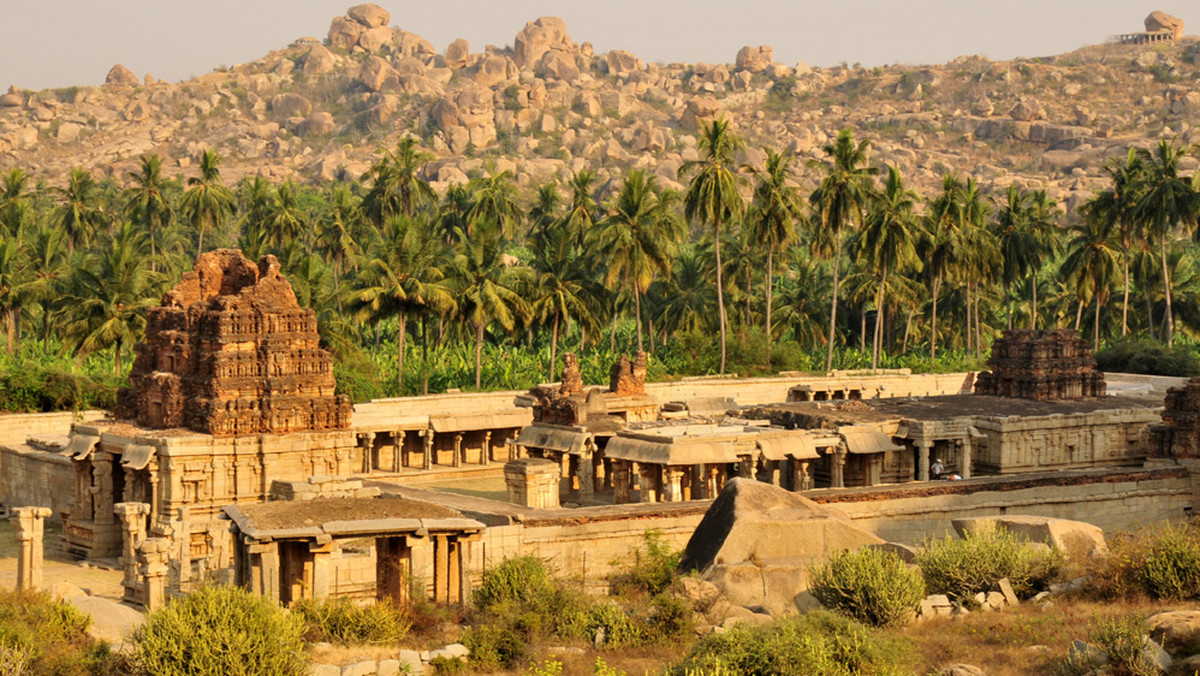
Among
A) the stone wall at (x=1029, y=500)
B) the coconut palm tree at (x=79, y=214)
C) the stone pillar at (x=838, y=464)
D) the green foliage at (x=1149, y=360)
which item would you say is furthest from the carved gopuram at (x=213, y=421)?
the coconut palm tree at (x=79, y=214)

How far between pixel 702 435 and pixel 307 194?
326 ft

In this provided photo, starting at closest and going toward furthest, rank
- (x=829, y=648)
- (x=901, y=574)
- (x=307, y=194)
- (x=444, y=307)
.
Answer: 1. (x=829, y=648)
2. (x=901, y=574)
3. (x=444, y=307)
4. (x=307, y=194)

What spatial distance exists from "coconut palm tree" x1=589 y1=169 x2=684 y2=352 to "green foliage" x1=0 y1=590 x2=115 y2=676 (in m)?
43.0

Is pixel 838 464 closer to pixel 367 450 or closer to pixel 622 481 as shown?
pixel 622 481

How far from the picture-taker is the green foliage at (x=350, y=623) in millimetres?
25125

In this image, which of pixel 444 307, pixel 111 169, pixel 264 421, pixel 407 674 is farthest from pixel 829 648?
pixel 111 169

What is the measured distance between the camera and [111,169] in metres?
180

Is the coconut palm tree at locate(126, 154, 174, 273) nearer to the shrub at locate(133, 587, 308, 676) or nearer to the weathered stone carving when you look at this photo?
the weathered stone carving

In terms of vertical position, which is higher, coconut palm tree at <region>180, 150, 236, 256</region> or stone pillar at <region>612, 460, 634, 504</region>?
coconut palm tree at <region>180, 150, 236, 256</region>

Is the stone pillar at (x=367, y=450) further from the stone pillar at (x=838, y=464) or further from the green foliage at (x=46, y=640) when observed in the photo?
the green foliage at (x=46, y=640)

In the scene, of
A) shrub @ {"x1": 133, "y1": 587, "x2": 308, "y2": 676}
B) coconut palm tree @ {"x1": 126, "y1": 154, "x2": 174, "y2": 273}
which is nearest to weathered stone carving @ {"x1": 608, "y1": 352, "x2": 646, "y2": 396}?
shrub @ {"x1": 133, "y1": 587, "x2": 308, "y2": 676}

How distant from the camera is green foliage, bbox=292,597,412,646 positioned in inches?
989

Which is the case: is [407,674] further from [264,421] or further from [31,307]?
[31,307]

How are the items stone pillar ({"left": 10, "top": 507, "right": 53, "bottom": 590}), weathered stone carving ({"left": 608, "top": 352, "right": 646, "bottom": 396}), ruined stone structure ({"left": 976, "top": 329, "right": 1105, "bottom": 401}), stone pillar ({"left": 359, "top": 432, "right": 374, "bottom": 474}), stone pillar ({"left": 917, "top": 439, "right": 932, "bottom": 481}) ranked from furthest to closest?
1. ruined stone structure ({"left": 976, "top": 329, "right": 1105, "bottom": 401})
2. weathered stone carving ({"left": 608, "top": 352, "right": 646, "bottom": 396})
3. stone pillar ({"left": 359, "top": 432, "right": 374, "bottom": 474})
4. stone pillar ({"left": 917, "top": 439, "right": 932, "bottom": 481})
5. stone pillar ({"left": 10, "top": 507, "right": 53, "bottom": 590})
